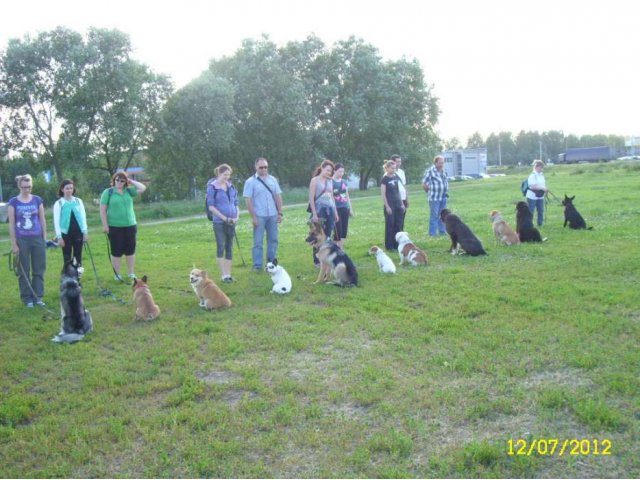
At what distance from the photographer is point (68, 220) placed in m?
9.66

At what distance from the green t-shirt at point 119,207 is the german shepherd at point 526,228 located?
8.73m

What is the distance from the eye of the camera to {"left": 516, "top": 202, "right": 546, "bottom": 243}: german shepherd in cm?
1267

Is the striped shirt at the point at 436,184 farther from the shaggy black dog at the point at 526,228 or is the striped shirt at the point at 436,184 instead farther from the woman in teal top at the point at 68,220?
the woman in teal top at the point at 68,220

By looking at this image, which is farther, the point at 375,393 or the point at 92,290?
the point at 92,290

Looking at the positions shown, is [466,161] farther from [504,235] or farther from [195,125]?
[504,235]

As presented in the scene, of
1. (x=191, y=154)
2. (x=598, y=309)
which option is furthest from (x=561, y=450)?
(x=191, y=154)

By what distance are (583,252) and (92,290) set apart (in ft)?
32.4

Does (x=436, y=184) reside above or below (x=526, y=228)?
above

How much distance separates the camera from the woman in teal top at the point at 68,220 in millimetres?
9562

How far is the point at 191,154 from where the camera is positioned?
36281mm

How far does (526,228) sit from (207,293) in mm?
8111

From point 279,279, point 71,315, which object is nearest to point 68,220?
point 71,315

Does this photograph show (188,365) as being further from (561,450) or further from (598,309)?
(598,309)
